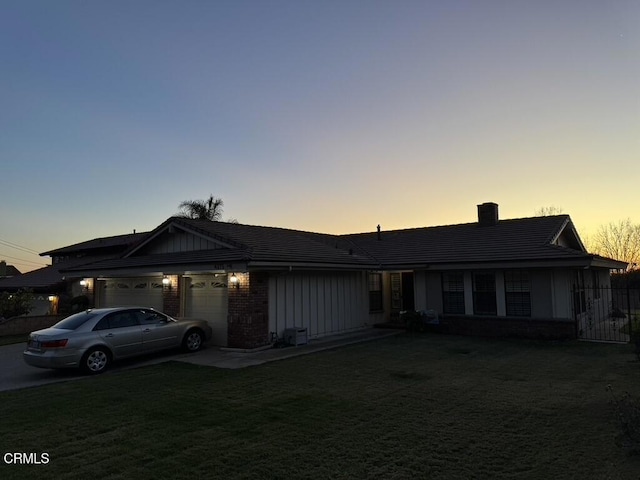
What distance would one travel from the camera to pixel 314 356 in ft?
35.8

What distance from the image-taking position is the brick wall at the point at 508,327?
13.2 metres

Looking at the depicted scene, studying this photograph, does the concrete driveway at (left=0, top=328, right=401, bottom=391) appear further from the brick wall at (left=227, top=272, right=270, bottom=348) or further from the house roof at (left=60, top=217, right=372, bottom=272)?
the house roof at (left=60, top=217, right=372, bottom=272)

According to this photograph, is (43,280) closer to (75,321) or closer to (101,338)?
(75,321)

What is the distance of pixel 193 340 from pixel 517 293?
11.3 meters

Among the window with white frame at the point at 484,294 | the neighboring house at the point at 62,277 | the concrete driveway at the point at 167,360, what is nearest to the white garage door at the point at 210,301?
the concrete driveway at the point at 167,360

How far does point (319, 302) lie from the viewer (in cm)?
1441

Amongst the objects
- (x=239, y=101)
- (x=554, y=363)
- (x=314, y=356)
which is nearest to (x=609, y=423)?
(x=554, y=363)

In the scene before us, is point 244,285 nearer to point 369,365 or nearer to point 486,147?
point 369,365

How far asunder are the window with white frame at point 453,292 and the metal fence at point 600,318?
376 centimetres

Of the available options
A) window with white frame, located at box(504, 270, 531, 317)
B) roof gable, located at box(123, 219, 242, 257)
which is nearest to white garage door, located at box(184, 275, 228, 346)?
roof gable, located at box(123, 219, 242, 257)

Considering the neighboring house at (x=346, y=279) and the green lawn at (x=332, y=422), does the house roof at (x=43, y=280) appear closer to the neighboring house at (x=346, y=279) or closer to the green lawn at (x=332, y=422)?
the neighboring house at (x=346, y=279)

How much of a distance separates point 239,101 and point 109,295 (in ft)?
33.4

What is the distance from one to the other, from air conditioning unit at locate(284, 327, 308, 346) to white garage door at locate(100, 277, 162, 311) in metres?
5.50

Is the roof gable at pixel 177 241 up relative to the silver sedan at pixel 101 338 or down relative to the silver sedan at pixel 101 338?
up
